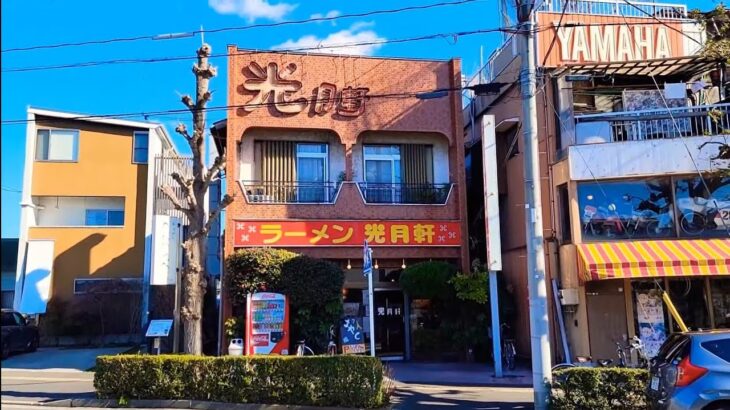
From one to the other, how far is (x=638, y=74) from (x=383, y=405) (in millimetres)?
12376

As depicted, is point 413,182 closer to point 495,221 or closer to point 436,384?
point 495,221

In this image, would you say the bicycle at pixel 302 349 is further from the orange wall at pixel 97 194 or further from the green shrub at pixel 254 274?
the orange wall at pixel 97 194

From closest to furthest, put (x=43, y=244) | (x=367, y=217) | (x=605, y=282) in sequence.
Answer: (x=605, y=282), (x=367, y=217), (x=43, y=244)

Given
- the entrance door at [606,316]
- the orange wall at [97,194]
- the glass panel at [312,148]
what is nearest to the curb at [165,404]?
the entrance door at [606,316]

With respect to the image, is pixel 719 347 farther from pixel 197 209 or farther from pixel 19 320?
pixel 19 320

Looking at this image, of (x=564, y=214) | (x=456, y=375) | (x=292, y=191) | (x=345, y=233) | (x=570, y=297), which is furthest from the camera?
(x=292, y=191)

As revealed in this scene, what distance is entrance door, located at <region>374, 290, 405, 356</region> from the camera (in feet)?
61.8

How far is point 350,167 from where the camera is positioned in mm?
19094

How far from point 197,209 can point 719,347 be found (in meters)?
10.1

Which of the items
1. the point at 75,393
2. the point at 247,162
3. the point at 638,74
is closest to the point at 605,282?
the point at 638,74

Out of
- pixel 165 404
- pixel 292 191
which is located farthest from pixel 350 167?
pixel 165 404

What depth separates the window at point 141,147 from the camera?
25062mm

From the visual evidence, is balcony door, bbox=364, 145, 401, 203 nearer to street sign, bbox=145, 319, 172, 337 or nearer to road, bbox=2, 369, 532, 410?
road, bbox=2, 369, 532, 410

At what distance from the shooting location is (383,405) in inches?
430
